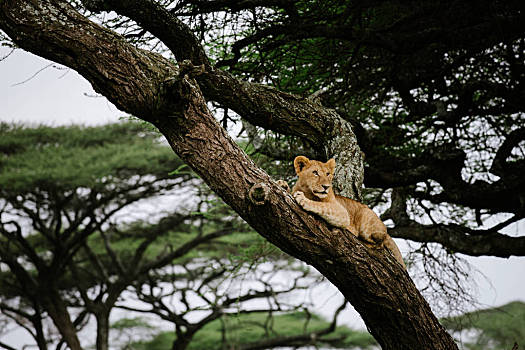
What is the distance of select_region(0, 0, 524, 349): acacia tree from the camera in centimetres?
200

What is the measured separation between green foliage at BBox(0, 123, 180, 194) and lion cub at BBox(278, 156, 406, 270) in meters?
6.21

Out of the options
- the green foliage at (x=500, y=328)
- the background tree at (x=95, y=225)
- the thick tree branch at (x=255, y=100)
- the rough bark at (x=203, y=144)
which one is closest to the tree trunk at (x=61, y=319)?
the background tree at (x=95, y=225)

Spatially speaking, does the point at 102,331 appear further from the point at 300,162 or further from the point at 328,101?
the point at 300,162

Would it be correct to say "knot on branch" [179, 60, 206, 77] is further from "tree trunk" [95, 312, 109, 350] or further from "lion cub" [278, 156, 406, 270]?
"tree trunk" [95, 312, 109, 350]

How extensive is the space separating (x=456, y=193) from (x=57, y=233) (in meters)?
6.85

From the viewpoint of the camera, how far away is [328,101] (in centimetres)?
402

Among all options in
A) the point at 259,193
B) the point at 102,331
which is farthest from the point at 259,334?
the point at 259,193

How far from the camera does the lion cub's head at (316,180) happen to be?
202 centimetres

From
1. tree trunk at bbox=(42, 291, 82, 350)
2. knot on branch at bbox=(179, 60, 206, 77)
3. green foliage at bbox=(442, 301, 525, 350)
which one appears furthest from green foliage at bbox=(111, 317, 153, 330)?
knot on branch at bbox=(179, 60, 206, 77)

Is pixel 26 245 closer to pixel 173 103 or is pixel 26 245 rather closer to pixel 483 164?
pixel 483 164

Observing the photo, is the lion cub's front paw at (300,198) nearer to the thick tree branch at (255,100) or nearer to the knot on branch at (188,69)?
the knot on branch at (188,69)

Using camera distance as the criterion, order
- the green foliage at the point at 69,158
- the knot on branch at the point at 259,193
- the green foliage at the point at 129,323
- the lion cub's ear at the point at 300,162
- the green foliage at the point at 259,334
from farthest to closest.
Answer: the green foliage at the point at 129,323, the green foliage at the point at 259,334, the green foliage at the point at 69,158, the lion cub's ear at the point at 300,162, the knot on branch at the point at 259,193

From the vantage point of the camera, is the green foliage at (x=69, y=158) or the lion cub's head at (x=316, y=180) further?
the green foliage at (x=69, y=158)

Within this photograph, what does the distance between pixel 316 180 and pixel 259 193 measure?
285 mm
